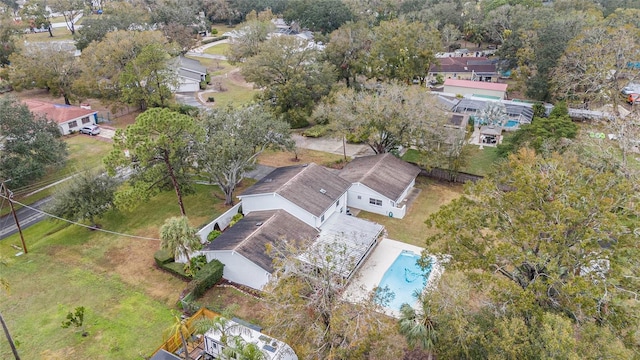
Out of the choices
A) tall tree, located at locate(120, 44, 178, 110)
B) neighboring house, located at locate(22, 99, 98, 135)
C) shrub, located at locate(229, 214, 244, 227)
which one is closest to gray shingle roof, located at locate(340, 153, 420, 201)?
shrub, located at locate(229, 214, 244, 227)

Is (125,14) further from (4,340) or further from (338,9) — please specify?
(4,340)

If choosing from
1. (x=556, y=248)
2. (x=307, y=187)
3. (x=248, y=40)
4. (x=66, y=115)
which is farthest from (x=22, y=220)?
(x=248, y=40)

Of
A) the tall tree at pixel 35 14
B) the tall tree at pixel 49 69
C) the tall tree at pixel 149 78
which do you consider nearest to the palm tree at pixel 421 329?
the tall tree at pixel 149 78

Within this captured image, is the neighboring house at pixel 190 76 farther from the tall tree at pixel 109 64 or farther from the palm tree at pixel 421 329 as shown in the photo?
the palm tree at pixel 421 329

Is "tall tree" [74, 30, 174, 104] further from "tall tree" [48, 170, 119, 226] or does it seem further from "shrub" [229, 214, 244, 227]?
"shrub" [229, 214, 244, 227]

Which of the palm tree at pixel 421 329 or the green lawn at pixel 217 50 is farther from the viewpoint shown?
the green lawn at pixel 217 50

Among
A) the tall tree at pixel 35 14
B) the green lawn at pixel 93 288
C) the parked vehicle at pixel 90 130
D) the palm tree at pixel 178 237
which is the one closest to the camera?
the green lawn at pixel 93 288
